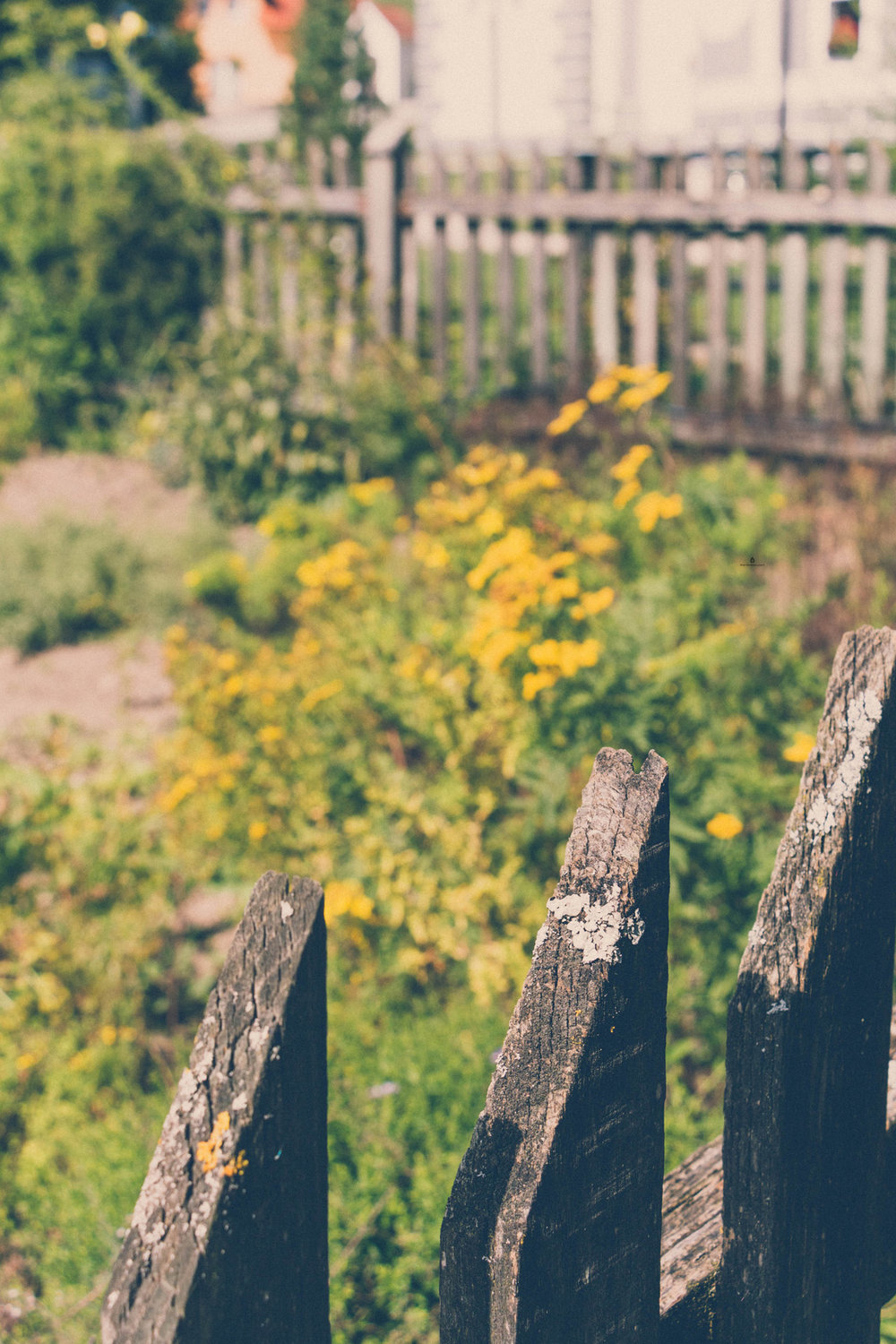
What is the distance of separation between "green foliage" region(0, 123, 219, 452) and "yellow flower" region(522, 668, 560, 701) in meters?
5.60

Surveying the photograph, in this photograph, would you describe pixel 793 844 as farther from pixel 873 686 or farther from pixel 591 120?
pixel 591 120

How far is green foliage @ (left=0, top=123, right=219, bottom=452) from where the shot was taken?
7367mm

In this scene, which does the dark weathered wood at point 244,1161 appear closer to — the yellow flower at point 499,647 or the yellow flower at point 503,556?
the yellow flower at point 499,647

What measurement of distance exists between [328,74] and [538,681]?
18.9 meters

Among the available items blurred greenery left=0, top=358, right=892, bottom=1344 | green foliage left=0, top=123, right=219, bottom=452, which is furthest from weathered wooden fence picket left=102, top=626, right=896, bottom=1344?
green foliage left=0, top=123, right=219, bottom=452

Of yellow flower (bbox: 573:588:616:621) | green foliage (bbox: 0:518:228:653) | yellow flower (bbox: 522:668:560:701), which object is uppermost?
yellow flower (bbox: 573:588:616:621)

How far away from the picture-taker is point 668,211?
5871mm

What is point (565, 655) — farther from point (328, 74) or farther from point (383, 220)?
point (328, 74)

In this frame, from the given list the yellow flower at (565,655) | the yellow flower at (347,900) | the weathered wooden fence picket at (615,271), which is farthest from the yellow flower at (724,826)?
the weathered wooden fence picket at (615,271)

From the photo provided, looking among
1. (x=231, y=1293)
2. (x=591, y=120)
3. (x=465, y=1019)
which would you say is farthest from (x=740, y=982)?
(x=591, y=120)

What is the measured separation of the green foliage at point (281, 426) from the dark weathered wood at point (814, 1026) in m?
4.96

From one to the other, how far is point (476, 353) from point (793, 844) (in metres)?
5.83

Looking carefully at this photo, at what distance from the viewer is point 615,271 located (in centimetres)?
612

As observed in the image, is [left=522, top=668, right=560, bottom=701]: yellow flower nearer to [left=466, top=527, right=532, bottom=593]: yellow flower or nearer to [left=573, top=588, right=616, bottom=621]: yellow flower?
[left=573, top=588, right=616, bottom=621]: yellow flower
